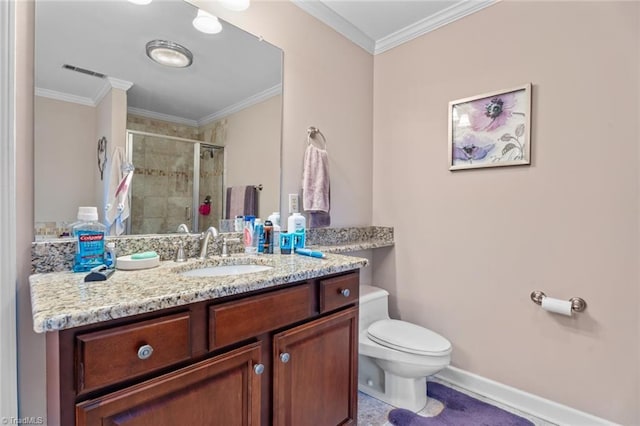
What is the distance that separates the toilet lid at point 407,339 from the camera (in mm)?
1616

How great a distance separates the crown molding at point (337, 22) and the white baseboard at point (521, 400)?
2.34 m

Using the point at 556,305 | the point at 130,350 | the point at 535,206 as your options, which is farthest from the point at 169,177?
the point at 556,305

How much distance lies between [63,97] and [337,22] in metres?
1.66

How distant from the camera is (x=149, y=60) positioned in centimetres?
138

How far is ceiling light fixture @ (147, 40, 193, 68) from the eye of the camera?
1378 mm

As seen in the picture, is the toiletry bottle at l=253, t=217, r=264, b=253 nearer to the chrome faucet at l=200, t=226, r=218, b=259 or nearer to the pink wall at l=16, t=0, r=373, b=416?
the chrome faucet at l=200, t=226, r=218, b=259

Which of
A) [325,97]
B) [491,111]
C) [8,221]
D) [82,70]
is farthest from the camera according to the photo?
[325,97]

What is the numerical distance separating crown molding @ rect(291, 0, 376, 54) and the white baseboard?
2.34m

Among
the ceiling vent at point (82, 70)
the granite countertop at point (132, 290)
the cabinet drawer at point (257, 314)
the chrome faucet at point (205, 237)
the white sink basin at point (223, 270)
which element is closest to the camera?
the granite countertop at point (132, 290)

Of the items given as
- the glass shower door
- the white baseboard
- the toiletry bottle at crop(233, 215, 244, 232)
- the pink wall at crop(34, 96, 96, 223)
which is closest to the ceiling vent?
the pink wall at crop(34, 96, 96, 223)

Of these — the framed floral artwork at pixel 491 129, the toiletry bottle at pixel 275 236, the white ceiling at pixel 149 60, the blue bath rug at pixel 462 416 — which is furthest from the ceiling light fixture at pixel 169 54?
the blue bath rug at pixel 462 416

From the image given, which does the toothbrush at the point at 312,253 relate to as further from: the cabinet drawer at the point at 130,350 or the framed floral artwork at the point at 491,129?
the framed floral artwork at the point at 491,129

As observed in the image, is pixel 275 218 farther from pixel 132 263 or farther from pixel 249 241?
pixel 132 263

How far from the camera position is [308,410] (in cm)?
120
